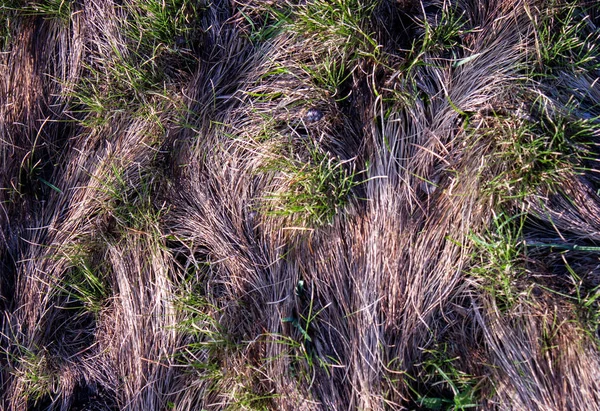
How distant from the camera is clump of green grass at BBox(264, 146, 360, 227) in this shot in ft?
7.44

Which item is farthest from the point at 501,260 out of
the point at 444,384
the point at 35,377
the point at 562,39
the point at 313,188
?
the point at 35,377

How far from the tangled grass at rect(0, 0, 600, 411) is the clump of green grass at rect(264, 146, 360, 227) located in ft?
0.03

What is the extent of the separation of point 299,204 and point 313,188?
10cm

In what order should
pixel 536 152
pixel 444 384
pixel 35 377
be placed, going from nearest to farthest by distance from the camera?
pixel 536 152, pixel 444 384, pixel 35 377

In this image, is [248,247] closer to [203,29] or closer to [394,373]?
[394,373]

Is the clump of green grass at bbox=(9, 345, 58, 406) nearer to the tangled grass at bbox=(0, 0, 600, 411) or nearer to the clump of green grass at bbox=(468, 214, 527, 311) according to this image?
the tangled grass at bbox=(0, 0, 600, 411)

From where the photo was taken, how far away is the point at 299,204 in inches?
90.5

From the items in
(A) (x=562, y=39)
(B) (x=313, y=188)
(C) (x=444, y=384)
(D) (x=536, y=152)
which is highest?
(A) (x=562, y=39)

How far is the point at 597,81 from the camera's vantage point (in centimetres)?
221

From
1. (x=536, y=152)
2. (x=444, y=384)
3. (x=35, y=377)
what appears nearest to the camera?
(x=536, y=152)

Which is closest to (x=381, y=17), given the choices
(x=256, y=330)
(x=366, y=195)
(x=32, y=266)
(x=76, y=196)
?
(x=366, y=195)

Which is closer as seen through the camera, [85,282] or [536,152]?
[536,152]

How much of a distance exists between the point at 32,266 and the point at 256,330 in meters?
1.17

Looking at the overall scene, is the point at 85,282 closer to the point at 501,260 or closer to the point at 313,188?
the point at 313,188
